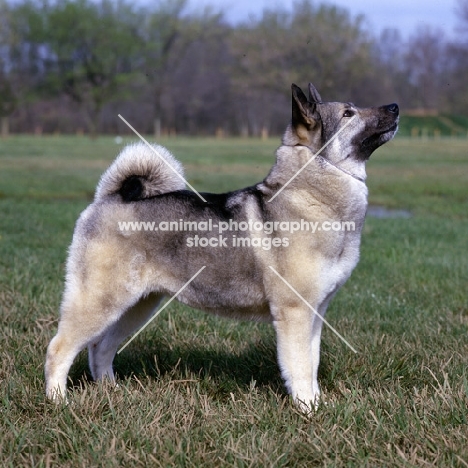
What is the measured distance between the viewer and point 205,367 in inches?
172

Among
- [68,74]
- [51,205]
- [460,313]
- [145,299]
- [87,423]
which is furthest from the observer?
[68,74]

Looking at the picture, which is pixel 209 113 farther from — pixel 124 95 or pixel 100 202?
pixel 100 202

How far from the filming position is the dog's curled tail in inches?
160

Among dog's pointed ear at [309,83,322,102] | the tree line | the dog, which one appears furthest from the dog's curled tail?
the tree line

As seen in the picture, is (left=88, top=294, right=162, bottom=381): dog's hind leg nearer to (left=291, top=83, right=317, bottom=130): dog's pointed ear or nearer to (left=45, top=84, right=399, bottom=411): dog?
(left=45, top=84, right=399, bottom=411): dog

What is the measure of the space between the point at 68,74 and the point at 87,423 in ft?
168

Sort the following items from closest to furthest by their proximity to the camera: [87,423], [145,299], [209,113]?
[87,423], [145,299], [209,113]

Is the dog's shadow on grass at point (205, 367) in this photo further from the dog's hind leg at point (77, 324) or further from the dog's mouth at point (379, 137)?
the dog's mouth at point (379, 137)

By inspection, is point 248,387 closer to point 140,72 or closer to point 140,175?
point 140,175

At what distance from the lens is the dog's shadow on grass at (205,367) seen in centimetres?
416

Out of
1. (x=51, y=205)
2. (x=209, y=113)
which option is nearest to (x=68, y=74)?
(x=209, y=113)

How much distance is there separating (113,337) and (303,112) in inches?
69.7

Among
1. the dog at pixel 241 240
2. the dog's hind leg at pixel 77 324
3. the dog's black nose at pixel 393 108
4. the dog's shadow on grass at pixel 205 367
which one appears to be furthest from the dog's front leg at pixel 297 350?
the dog's black nose at pixel 393 108

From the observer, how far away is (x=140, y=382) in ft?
13.2
